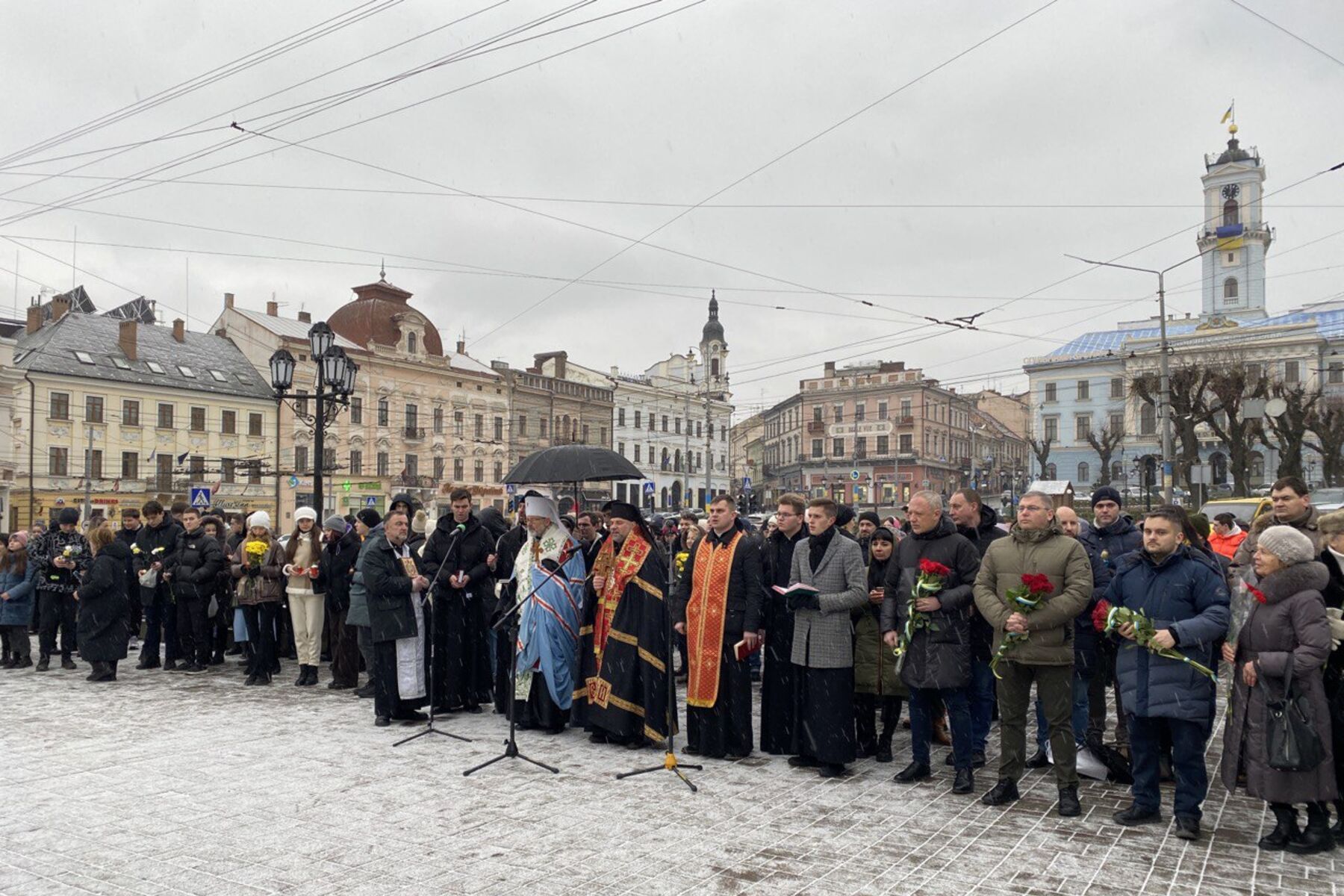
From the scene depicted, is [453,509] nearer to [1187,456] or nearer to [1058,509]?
[1058,509]

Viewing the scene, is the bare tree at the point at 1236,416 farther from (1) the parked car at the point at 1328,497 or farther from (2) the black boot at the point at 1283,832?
(2) the black boot at the point at 1283,832

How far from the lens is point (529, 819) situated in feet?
19.0

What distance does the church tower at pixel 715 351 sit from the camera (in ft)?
266

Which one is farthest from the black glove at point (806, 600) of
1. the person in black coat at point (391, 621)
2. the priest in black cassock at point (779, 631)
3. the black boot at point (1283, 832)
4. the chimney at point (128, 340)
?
the chimney at point (128, 340)

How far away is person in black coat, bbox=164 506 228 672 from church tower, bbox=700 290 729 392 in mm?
69380

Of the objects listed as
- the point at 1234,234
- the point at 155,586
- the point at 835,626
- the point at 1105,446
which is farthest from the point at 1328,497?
the point at 1234,234

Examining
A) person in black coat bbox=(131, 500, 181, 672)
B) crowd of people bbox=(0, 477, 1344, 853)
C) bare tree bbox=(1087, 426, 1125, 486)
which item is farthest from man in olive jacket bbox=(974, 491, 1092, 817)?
bare tree bbox=(1087, 426, 1125, 486)

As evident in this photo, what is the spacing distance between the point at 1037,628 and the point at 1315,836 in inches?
66.3

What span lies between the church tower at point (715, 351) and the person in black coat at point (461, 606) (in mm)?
71308

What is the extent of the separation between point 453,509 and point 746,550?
3.16 metres

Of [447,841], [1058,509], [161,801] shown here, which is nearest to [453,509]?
[161,801]

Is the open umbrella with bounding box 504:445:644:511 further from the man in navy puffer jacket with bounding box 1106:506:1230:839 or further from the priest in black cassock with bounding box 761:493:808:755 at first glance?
the man in navy puffer jacket with bounding box 1106:506:1230:839

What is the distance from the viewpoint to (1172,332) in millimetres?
71688

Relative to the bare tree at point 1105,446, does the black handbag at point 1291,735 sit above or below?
below
